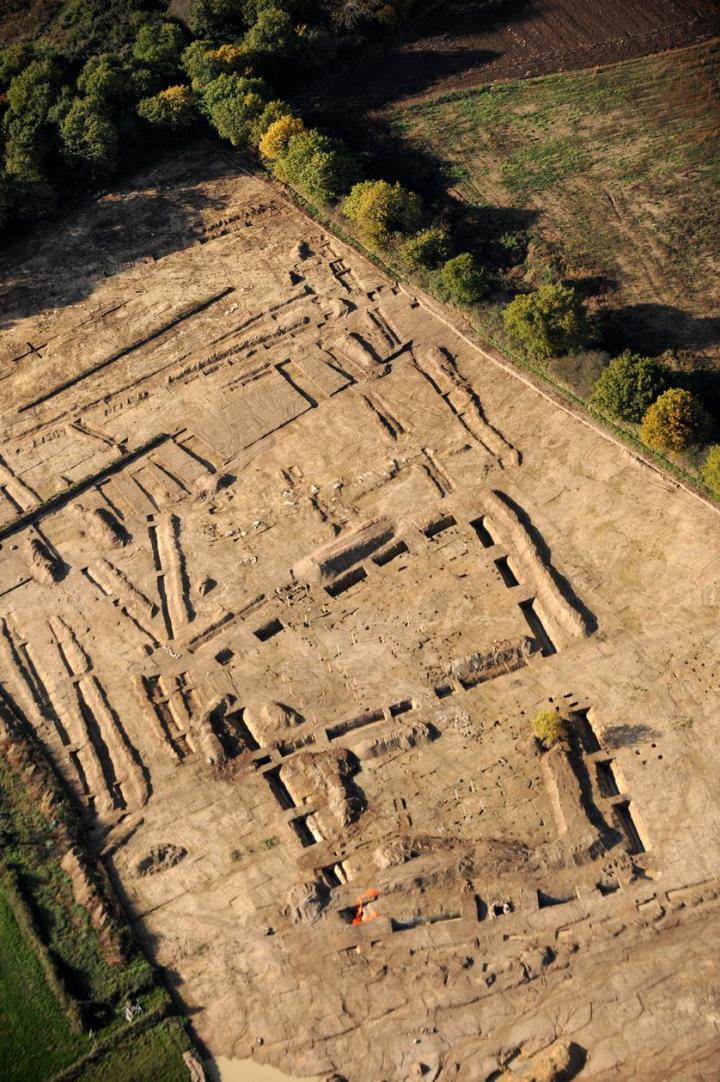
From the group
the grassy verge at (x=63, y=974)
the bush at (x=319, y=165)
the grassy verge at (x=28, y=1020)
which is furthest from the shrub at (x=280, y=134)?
the grassy verge at (x=28, y=1020)

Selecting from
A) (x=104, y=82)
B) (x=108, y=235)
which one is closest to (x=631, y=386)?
(x=108, y=235)

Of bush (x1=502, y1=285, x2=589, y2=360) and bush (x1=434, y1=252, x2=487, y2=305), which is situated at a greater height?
bush (x1=434, y1=252, x2=487, y2=305)

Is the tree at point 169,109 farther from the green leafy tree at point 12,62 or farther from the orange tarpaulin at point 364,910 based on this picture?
the orange tarpaulin at point 364,910

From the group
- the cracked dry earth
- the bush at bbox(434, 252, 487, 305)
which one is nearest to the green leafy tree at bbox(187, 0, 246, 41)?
the cracked dry earth

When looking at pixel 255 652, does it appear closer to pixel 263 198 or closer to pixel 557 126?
pixel 263 198

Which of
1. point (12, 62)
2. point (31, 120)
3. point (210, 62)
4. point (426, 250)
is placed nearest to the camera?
point (426, 250)

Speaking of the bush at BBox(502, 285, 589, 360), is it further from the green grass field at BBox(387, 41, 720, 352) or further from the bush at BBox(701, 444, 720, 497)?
the bush at BBox(701, 444, 720, 497)

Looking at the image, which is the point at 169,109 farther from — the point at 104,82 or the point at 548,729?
A: the point at 548,729
